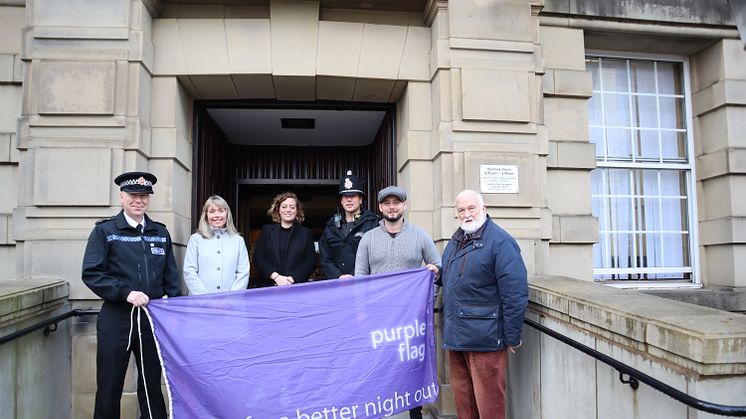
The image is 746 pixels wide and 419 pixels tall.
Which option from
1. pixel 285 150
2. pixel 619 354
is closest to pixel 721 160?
pixel 619 354

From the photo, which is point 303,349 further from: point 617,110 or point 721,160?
point 721,160

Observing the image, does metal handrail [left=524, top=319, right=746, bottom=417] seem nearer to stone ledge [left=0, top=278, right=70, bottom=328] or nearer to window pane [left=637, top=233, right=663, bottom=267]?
window pane [left=637, top=233, right=663, bottom=267]

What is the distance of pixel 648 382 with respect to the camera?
262 centimetres

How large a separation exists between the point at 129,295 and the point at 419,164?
112 inches

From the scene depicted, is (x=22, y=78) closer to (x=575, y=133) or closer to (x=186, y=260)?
(x=186, y=260)

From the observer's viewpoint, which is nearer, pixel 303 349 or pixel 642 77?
pixel 303 349

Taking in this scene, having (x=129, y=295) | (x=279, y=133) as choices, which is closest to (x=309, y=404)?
(x=129, y=295)

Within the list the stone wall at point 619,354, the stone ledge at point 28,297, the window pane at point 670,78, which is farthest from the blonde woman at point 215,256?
the window pane at point 670,78

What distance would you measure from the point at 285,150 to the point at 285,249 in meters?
4.15

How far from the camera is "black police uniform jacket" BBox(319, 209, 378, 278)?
4.62m

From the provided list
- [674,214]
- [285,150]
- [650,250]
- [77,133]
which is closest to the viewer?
[77,133]

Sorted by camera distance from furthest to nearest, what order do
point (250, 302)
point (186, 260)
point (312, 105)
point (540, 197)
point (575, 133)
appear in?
point (312, 105)
point (575, 133)
point (540, 197)
point (186, 260)
point (250, 302)

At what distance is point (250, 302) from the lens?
3.80 meters

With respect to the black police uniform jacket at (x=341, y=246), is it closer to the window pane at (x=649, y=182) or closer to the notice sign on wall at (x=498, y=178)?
the notice sign on wall at (x=498, y=178)
